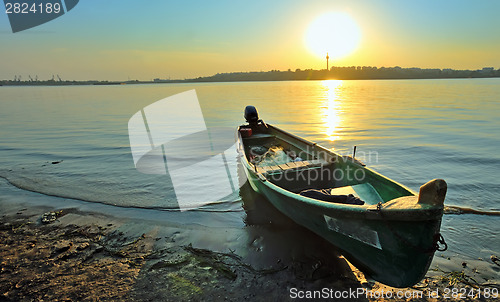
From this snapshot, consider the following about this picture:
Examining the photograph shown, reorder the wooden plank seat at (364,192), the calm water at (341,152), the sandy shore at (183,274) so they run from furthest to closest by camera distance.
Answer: the calm water at (341,152)
the wooden plank seat at (364,192)
the sandy shore at (183,274)

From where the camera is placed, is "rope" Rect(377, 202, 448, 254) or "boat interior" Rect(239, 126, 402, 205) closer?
"rope" Rect(377, 202, 448, 254)

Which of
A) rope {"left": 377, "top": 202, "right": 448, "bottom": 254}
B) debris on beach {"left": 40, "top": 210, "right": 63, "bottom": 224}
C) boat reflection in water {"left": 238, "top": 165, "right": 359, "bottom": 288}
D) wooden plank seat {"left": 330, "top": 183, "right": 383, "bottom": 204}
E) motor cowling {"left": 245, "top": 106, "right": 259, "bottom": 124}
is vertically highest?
motor cowling {"left": 245, "top": 106, "right": 259, "bottom": 124}

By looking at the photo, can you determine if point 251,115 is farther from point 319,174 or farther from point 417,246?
point 417,246

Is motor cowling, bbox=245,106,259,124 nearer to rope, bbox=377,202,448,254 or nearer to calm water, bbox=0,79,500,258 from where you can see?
calm water, bbox=0,79,500,258

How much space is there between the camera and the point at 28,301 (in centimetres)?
473

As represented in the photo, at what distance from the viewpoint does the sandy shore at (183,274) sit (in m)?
4.91

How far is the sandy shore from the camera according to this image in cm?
491

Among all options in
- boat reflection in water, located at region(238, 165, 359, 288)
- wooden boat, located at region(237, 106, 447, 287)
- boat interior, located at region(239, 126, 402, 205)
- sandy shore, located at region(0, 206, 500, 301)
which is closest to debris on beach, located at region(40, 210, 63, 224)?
sandy shore, located at region(0, 206, 500, 301)

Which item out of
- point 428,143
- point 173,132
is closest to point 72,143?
point 173,132

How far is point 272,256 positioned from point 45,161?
586 inches

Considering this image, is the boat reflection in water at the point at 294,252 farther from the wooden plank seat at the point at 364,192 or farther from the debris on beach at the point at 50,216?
the debris on beach at the point at 50,216

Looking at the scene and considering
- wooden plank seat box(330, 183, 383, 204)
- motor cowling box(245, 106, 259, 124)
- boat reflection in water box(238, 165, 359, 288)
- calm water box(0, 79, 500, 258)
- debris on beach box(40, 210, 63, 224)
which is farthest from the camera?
motor cowling box(245, 106, 259, 124)

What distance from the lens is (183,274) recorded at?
18.2ft

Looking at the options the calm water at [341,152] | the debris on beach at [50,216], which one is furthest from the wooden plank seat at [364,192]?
the debris on beach at [50,216]
